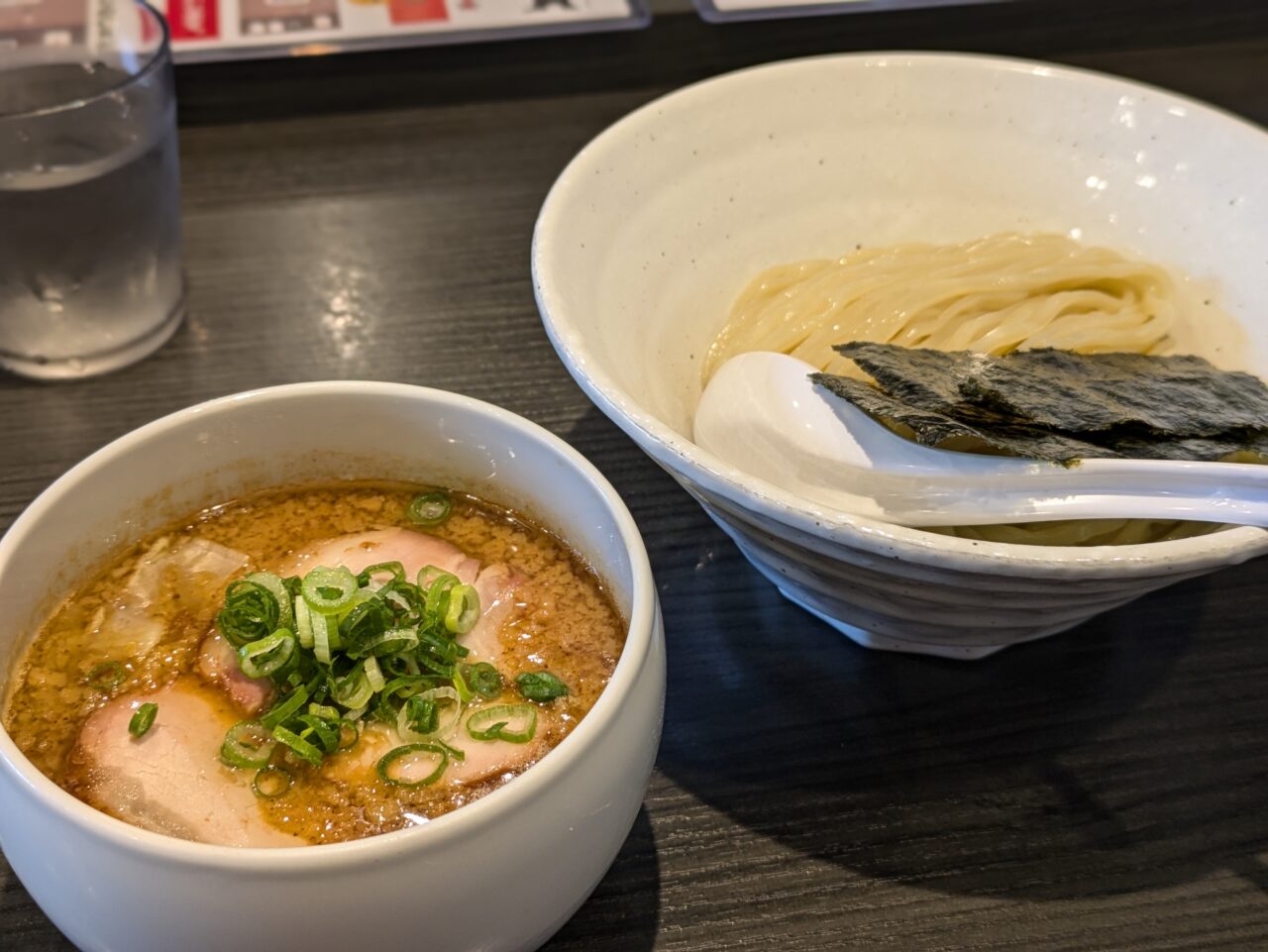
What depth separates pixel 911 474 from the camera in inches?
40.6

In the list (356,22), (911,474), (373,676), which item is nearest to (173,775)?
(373,676)

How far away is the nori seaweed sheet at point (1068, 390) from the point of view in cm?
102

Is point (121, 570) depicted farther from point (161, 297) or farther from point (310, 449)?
point (161, 297)

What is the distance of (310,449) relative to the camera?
101cm

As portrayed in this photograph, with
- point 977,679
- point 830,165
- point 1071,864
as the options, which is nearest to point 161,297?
point 830,165

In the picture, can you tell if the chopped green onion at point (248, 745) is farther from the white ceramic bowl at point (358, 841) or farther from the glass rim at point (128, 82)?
the glass rim at point (128, 82)

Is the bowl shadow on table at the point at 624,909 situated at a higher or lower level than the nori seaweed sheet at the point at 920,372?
lower

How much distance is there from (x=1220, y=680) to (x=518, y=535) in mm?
746

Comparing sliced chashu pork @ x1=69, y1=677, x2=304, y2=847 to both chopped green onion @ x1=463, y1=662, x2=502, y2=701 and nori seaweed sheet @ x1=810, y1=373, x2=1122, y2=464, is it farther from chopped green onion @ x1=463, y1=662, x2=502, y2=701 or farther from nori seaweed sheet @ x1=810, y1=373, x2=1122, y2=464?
nori seaweed sheet @ x1=810, y1=373, x2=1122, y2=464

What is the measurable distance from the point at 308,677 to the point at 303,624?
0.14ft

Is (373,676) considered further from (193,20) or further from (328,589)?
(193,20)

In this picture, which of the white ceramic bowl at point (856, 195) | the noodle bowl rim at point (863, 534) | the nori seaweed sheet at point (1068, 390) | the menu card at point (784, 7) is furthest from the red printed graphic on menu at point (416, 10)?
the nori seaweed sheet at point (1068, 390)

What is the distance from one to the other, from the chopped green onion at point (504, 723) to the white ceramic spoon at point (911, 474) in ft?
1.16

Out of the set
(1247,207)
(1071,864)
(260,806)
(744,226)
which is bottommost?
(1071,864)
